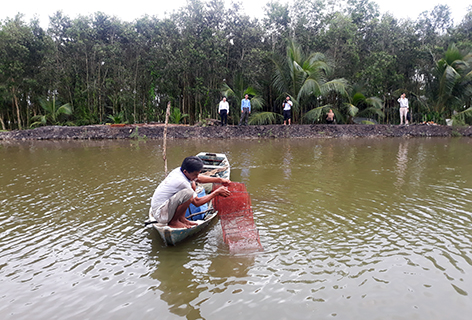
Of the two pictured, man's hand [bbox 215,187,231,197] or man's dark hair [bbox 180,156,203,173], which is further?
man's hand [bbox 215,187,231,197]

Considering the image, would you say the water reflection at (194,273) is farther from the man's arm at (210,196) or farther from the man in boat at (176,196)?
the man's arm at (210,196)

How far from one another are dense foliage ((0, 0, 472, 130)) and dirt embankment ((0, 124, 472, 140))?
1.16 meters

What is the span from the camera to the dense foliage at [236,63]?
63.0 feet

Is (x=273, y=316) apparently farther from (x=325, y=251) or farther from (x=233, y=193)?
(x=233, y=193)

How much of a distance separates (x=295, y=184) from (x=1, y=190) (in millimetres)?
6447

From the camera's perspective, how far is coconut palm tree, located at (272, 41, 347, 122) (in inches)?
714

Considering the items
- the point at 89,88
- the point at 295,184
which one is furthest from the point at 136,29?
the point at 295,184

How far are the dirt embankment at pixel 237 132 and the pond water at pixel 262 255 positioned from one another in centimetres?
1061

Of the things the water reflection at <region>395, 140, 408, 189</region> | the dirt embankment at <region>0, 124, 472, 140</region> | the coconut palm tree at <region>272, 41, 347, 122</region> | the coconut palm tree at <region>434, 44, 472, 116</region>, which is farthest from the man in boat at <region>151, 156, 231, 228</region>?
the coconut palm tree at <region>434, 44, 472, 116</region>

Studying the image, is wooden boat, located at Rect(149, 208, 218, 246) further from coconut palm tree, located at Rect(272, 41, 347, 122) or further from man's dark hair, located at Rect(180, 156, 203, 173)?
coconut palm tree, located at Rect(272, 41, 347, 122)

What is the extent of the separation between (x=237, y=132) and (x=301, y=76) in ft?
Result: 16.1

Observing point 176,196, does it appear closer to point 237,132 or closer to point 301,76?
point 237,132

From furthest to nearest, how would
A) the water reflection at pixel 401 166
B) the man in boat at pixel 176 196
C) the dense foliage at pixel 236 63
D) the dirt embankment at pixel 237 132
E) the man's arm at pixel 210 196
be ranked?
the dense foliage at pixel 236 63 → the dirt embankment at pixel 237 132 → the water reflection at pixel 401 166 → the man's arm at pixel 210 196 → the man in boat at pixel 176 196

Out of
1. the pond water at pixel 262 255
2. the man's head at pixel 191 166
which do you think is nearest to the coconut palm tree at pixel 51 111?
the pond water at pixel 262 255
